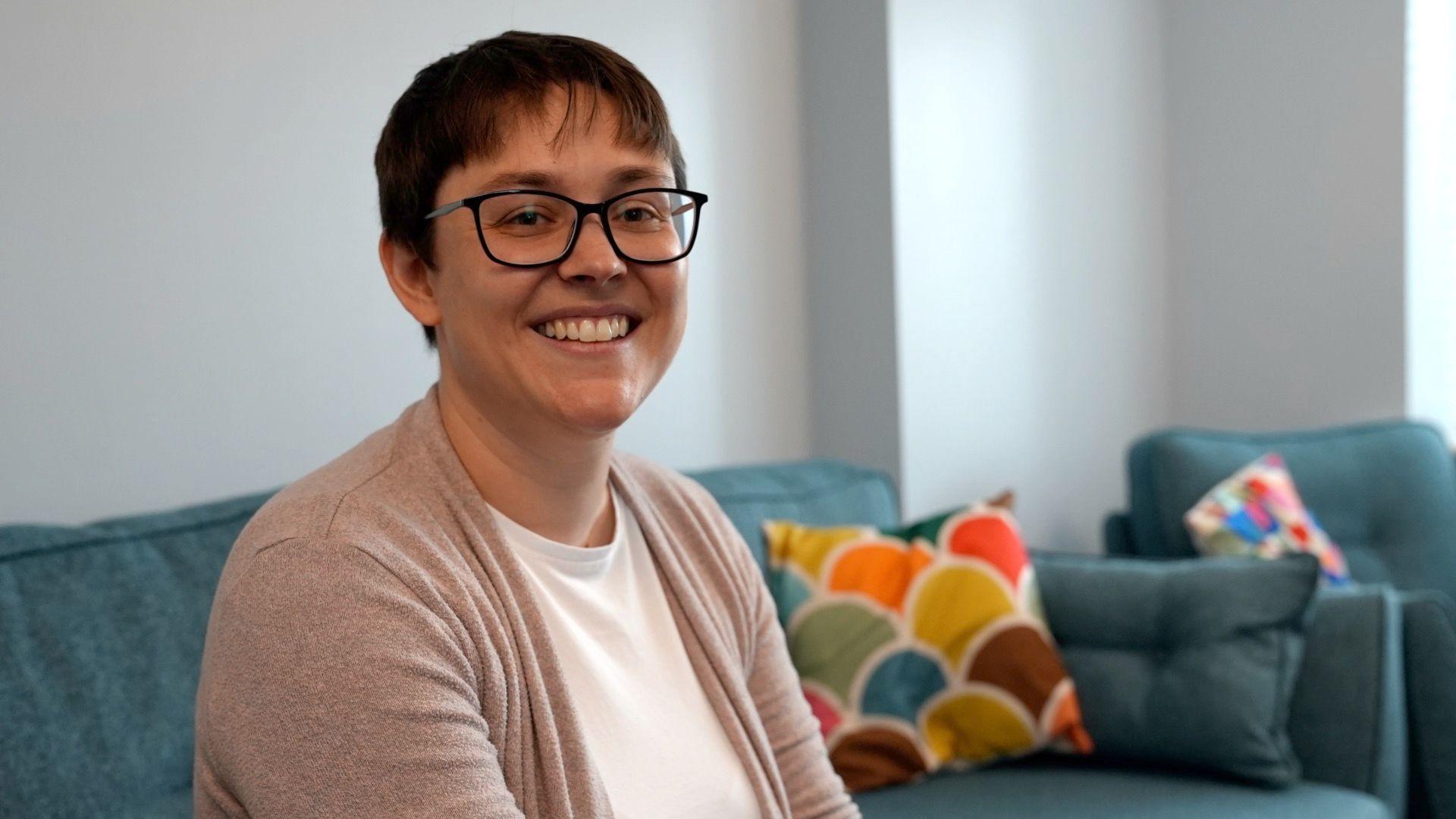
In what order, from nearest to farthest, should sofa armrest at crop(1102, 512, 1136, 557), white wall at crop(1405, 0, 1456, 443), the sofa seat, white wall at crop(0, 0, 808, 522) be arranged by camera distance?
white wall at crop(0, 0, 808, 522) → the sofa seat → sofa armrest at crop(1102, 512, 1136, 557) → white wall at crop(1405, 0, 1456, 443)

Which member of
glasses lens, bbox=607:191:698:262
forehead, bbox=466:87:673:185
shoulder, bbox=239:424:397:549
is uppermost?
forehead, bbox=466:87:673:185

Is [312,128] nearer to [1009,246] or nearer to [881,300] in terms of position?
[881,300]

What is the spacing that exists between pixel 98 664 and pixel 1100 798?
135cm

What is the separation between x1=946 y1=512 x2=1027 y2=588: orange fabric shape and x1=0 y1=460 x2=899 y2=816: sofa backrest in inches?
43.1

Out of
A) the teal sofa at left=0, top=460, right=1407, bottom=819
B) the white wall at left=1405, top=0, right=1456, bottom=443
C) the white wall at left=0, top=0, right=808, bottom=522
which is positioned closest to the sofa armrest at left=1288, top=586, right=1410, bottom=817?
the teal sofa at left=0, top=460, right=1407, bottom=819

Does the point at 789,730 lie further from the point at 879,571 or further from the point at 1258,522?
the point at 1258,522

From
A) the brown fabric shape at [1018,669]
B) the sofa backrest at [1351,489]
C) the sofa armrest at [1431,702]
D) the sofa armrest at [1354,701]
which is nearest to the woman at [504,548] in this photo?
the brown fabric shape at [1018,669]

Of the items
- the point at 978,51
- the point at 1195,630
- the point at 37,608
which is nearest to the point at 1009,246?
the point at 978,51

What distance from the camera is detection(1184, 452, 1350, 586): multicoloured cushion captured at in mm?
2852

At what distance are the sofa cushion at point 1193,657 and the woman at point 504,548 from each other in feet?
3.22

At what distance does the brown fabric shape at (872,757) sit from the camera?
2090 millimetres

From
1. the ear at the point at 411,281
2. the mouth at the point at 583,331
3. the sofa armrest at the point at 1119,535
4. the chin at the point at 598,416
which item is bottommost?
the sofa armrest at the point at 1119,535

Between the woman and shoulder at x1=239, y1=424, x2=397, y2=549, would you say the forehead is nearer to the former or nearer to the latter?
the woman

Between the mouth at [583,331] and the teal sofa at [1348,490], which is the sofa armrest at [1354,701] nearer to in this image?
the teal sofa at [1348,490]
